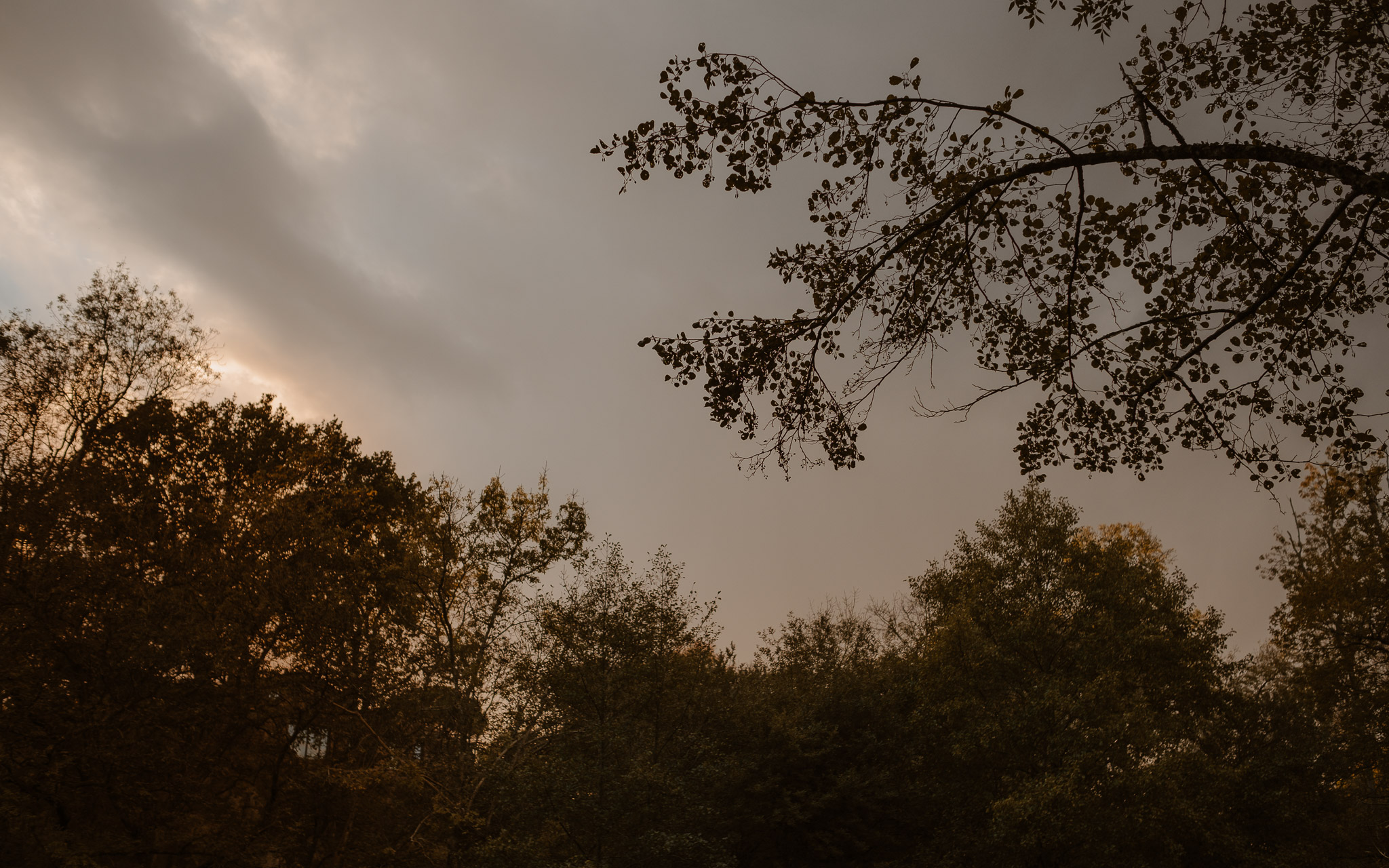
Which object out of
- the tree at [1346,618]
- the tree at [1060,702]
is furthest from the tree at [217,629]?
the tree at [1346,618]

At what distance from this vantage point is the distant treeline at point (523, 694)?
1568 cm

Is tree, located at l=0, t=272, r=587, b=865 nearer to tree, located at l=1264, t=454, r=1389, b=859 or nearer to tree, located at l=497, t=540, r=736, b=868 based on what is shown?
tree, located at l=497, t=540, r=736, b=868

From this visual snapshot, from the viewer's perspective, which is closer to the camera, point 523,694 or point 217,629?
point 217,629

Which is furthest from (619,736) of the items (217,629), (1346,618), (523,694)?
(1346,618)

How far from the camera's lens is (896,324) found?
8.22m

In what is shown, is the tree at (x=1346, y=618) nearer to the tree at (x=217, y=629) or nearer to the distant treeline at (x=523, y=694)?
the distant treeline at (x=523, y=694)

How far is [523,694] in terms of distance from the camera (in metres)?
21.3

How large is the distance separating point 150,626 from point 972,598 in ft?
76.9

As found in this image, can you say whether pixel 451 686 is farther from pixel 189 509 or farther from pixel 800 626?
pixel 800 626

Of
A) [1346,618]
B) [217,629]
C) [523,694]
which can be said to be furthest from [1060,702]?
[217,629]

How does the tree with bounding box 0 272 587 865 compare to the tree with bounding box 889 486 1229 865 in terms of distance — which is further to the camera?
the tree with bounding box 889 486 1229 865

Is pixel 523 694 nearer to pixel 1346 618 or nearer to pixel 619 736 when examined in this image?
pixel 619 736

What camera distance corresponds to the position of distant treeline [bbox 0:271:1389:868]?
51.4 feet

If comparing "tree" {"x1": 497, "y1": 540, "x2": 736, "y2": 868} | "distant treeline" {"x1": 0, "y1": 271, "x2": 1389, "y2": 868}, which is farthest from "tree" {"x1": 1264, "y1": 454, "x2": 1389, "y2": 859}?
"tree" {"x1": 497, "y1": 540, "x2": 736, "y2": 868}
